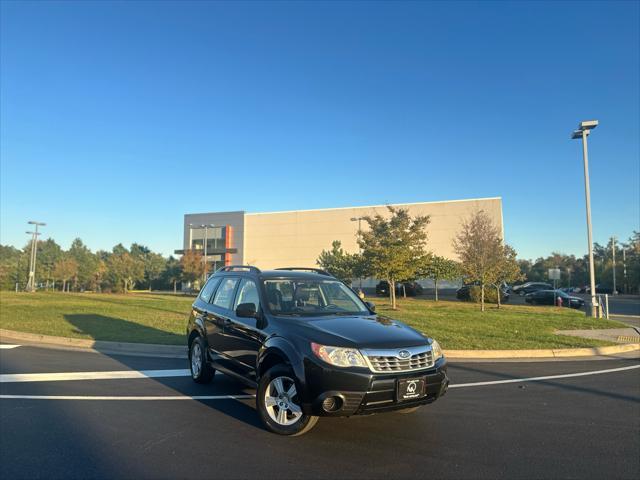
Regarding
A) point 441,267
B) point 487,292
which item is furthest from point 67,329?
point 441,267

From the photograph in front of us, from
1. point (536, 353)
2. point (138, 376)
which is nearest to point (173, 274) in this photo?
point (138, 376)

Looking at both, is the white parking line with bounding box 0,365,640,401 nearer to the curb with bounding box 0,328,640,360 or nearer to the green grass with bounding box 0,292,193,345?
the curb with bounding box 0,328,640,360

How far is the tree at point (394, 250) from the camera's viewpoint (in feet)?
78.2

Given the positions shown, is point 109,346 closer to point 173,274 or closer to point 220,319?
point 220,319

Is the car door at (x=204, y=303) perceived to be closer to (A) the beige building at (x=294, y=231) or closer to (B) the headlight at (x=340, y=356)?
(B) the headlight at (x=340, y=356)

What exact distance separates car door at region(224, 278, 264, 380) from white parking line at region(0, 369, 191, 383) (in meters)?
2.35

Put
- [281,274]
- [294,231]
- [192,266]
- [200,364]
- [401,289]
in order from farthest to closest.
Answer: [294,231], [192,266], [401,289], [200,364], [281,274]

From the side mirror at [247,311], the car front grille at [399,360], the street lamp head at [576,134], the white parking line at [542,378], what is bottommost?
the white parking line at [542,378]

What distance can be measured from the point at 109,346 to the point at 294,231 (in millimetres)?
53832

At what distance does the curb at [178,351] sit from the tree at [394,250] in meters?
12.8

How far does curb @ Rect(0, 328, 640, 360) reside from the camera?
9977 mm

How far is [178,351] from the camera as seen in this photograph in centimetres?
1005

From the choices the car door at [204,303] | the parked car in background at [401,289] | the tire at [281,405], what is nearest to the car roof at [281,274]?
the car door at [204,303]

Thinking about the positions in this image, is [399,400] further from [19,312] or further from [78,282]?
[78,282]
